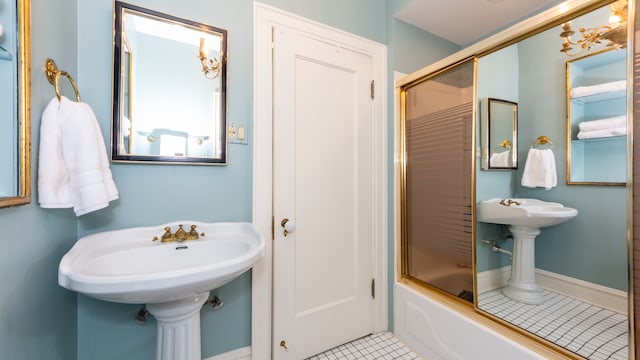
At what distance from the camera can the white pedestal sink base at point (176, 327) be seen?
961 millimetres

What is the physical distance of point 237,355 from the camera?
134cm

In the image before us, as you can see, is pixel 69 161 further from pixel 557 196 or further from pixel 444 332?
pixel 557 196

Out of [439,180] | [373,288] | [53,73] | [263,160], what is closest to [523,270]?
[439,180]

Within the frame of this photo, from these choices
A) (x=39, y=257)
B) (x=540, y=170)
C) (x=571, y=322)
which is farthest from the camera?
(x=540, y=170)

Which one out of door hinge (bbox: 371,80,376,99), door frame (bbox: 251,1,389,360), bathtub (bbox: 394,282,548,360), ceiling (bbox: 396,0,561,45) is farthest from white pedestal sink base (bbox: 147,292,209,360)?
ceiling (bbox: 396,0,561,45)

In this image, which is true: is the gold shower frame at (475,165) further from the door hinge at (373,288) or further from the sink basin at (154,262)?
the sink basin at (154,262)

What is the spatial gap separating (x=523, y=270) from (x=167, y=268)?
6.39ft

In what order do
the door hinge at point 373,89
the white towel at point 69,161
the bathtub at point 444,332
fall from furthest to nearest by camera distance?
the door hinge at point 373,89 → the bathtub at point 444,332 → the white towel at point 69,161

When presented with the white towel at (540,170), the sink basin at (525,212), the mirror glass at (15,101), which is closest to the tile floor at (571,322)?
the sink basin at (525,212)

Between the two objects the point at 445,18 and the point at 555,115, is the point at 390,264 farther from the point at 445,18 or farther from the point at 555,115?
the point at 445,18

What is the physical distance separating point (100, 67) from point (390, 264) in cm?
204

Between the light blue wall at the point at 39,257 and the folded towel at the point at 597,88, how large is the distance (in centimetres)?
214

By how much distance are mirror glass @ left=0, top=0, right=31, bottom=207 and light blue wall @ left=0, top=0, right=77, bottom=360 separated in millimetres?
67

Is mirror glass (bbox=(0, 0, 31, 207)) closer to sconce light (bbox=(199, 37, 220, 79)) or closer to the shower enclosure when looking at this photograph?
sconce light (bbox=(199, 37, 220, 79))
